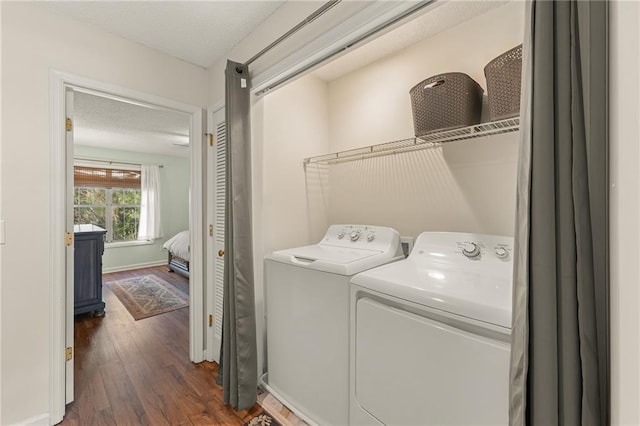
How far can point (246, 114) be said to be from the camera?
179cm

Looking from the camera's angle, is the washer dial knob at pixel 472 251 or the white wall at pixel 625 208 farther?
the washer dial knob at pixel 472 251

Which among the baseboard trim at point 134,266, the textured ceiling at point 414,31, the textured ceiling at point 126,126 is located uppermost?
the textured ceiling at point 126,126

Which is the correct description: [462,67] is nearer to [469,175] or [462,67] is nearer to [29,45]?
[469,175]

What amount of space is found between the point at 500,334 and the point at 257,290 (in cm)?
144

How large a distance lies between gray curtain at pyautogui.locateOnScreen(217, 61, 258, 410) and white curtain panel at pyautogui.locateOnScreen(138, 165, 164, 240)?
503cm

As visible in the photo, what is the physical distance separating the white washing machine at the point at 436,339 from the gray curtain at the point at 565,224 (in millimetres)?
283

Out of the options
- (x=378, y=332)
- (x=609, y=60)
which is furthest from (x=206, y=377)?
(x=609, y=60)

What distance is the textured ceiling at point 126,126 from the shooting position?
126 inches

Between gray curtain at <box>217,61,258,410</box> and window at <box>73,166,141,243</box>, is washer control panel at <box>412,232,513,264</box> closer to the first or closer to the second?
gray curtain at <box>217,61,258,410</box>

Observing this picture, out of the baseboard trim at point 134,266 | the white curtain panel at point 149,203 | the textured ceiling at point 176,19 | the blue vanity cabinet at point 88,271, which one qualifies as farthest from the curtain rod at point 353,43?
the baseboard trim at point 134,266

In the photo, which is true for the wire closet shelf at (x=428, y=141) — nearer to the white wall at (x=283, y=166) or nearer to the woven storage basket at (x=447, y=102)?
the woven storage basket at (x=447, y=102)

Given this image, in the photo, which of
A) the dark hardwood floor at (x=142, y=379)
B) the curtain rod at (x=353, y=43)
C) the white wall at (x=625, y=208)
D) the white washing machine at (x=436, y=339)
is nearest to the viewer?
the white wall at (x=625, y=208)

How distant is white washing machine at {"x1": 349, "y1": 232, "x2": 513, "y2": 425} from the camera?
36.0 inches

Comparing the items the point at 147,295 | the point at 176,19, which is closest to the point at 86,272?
the point at 147,295
